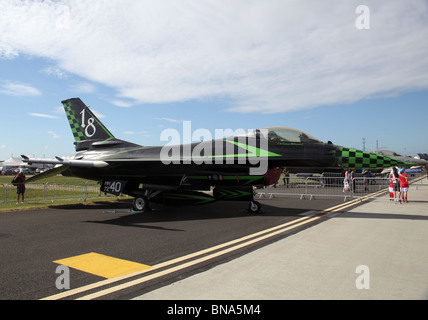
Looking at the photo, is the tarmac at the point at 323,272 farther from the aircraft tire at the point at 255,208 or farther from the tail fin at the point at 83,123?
the tail fin at the point at 83,123

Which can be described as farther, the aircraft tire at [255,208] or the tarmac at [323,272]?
the aircraft tire at [255,208]

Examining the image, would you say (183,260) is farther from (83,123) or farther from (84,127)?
(83,123)

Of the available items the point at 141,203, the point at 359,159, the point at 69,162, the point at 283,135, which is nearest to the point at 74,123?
the point at 69,162

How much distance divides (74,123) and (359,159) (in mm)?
12037

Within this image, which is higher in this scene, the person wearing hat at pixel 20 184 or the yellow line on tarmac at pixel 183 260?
the person wearing hat at pixel 20 184

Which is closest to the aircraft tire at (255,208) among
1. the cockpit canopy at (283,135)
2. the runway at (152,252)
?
the runway at (152,252)

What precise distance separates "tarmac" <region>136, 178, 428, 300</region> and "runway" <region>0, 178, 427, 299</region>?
0.10 ft

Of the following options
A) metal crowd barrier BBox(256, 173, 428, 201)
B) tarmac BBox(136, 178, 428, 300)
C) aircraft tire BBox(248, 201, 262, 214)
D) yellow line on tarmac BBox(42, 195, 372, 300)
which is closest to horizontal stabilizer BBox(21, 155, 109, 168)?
aircraft tire BBox(248, 201, 262, 214)

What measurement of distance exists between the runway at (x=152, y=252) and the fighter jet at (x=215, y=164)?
1446mm

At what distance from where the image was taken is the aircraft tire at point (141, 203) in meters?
10.5
